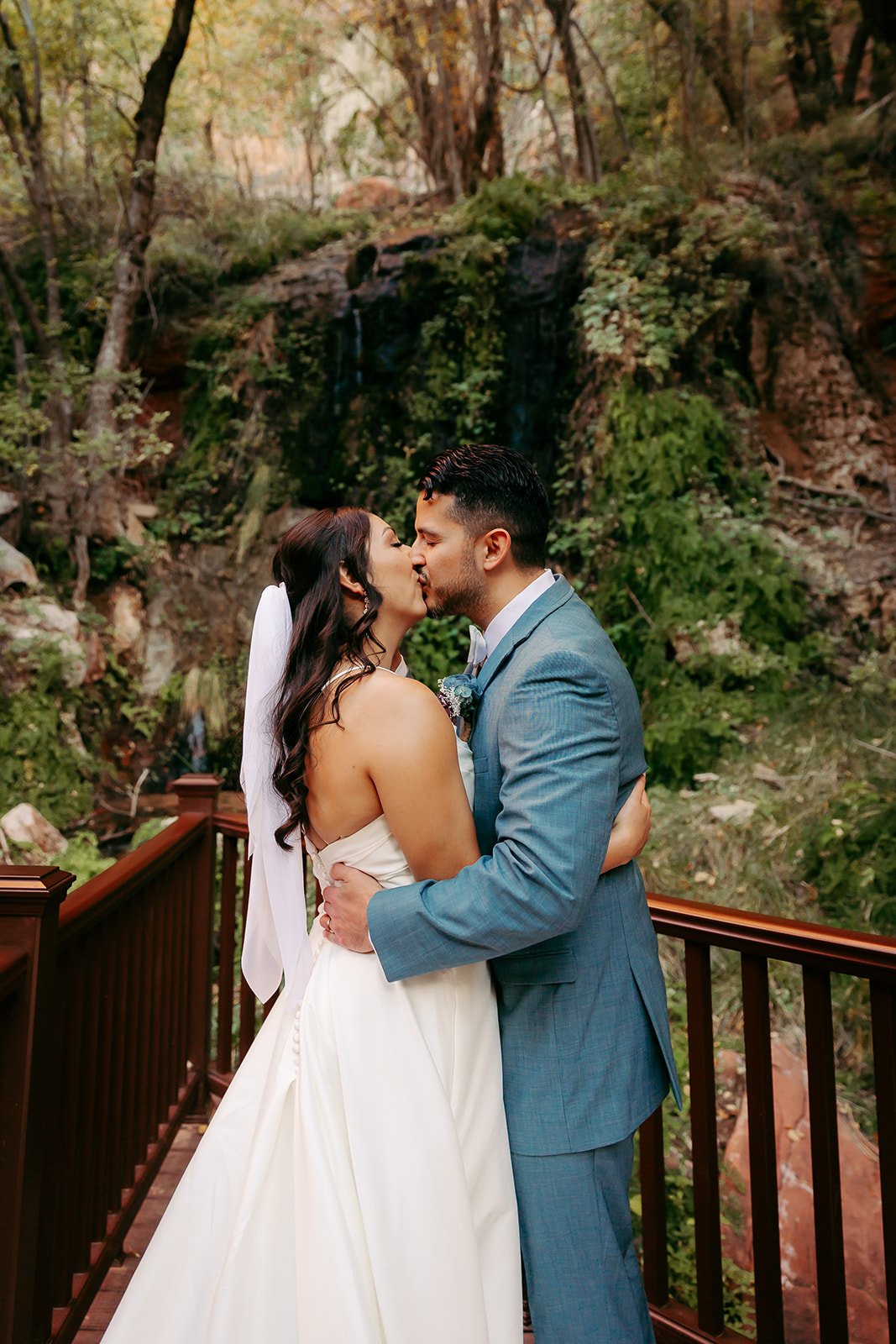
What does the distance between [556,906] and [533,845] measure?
10 cm

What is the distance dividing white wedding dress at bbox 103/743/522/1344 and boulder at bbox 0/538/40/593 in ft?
21.0

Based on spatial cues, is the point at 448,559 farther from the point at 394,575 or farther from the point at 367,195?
the point at 367,195

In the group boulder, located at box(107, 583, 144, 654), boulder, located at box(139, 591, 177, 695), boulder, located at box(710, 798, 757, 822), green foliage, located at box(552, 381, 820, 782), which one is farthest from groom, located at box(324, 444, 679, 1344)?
boulder, located at box(107, 583, 144, 654)

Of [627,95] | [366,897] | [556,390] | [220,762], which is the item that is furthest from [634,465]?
[366,897]

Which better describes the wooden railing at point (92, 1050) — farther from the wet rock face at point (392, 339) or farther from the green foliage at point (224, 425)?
the green foliage at point (224, 425)

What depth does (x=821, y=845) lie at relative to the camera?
15.6 feet

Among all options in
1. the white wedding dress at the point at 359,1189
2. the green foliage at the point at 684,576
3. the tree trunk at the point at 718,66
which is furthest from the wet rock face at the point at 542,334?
the white wedding dress at the point at 359,1189

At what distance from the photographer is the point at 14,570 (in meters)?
7.05

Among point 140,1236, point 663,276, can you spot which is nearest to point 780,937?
point 140,1236

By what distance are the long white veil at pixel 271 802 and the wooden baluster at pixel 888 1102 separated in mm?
1081

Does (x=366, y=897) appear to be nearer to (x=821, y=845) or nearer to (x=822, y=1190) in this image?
(x=822, y=1190)

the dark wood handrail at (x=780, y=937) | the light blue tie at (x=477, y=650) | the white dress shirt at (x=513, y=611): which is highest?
the white dress shirt at (x=513, y=611)

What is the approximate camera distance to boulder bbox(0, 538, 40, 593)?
699 centimetres

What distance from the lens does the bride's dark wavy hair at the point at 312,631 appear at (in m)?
1.60
